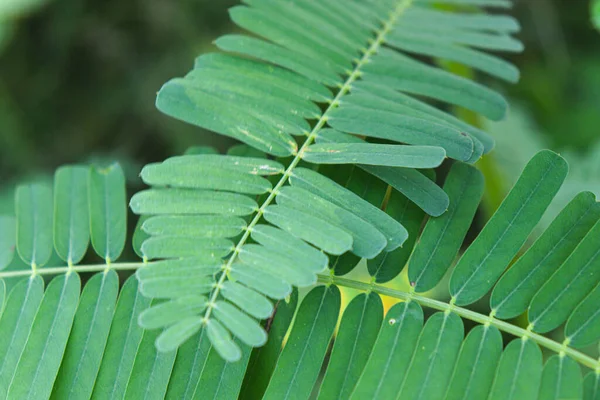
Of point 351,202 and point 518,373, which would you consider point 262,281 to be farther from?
point 518,373

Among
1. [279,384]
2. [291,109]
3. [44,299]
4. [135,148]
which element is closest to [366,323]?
[279,384]

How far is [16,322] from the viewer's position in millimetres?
825

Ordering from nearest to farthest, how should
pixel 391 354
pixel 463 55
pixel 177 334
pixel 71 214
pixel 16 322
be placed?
pixel 177 334 < pixel 391 354 < pixel 16 322 < pixel 71 214 < pixel 463 55

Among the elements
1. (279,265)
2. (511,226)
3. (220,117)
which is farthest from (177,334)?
(511,226)

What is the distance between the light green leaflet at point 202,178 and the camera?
2.47 ft

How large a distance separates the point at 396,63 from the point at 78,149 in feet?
5.35

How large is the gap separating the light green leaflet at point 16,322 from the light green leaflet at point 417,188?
0.52 meters

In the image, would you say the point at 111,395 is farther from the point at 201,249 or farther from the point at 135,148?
the point at 135,148

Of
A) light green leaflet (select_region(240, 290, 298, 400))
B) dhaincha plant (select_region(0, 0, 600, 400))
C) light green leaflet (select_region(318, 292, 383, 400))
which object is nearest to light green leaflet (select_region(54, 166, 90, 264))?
dhaincha plant (select_region(0, 0, 600, 400))

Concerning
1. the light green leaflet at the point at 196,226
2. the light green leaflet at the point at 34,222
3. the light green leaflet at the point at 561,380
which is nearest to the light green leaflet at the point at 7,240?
the light green leaflet at the point at 34,222

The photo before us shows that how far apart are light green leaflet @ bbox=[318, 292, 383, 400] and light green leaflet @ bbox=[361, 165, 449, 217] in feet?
0.47

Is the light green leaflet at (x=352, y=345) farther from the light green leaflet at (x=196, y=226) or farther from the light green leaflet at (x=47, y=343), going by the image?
the light green leaflet at (x=47, y=343)

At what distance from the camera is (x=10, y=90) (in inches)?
88.4

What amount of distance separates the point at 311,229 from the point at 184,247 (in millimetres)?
159
